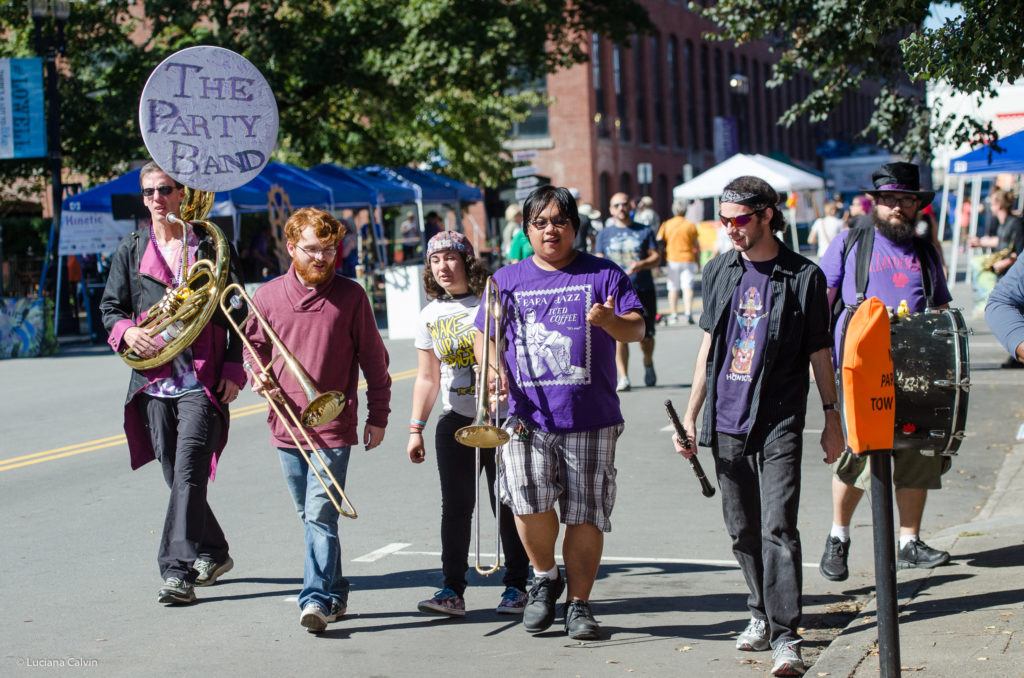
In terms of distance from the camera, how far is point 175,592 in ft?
18.9

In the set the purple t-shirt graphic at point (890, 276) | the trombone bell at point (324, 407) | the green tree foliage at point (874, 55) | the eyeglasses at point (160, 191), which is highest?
the green tree foliage at point (874, 55)

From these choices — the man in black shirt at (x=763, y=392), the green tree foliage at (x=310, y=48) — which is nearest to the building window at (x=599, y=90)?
the green tree foliage at (x=310, y=48)

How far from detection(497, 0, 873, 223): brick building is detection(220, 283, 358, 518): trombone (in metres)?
34.0

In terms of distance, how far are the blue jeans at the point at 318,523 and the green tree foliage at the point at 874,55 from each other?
3.21 meters

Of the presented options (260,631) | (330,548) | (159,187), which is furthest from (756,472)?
(159,187)

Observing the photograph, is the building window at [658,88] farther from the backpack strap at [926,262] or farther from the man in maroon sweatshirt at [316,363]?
the man in maroon sweatshirt at [316,363]

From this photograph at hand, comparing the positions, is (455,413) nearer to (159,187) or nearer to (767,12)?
(159,187)

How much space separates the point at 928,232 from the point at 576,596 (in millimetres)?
3728

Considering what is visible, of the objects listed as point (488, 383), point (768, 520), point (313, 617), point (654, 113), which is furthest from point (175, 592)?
point (654, 113)

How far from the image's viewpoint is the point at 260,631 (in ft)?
17.7

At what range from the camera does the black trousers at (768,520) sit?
4758 mm

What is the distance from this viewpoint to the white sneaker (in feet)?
17.2

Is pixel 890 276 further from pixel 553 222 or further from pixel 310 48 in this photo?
pixel 310 48

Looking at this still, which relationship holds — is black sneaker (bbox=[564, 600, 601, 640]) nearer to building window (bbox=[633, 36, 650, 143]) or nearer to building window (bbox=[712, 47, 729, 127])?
building window (bbox=[633, 36, 650, 143])
